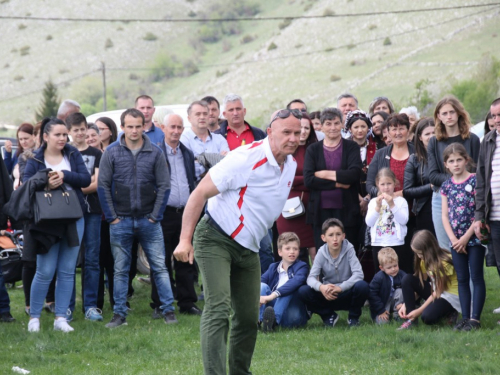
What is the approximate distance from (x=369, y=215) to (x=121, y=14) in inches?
3839

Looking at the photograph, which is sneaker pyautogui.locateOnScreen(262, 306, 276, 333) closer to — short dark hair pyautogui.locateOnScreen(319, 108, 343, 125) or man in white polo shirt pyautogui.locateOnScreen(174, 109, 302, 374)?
man in white polo shirt pyautogui.locateOnScreen(174, 109, 302, 374)

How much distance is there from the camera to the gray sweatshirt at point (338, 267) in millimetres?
8767

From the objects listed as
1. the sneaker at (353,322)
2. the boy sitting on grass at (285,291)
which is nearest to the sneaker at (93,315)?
the boy sitting on grass at (285,291)

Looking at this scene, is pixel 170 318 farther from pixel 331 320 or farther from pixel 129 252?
pixel 331 320

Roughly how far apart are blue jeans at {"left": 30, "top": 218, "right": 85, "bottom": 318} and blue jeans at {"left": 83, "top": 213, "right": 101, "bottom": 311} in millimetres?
433

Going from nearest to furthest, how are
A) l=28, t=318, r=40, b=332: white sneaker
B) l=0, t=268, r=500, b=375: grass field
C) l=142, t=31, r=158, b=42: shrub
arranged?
l=0, t=268, r=500, b=375: grass field < l=28, t=318, r=40, b=332: white sneaker < l=142, t=31, r=158, b=42: shrub

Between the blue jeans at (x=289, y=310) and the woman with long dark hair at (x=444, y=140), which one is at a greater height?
the woman with long dark hair at (x=444, y=140)

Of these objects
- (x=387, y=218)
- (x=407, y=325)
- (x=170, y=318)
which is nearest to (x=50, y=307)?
(x=170, y=318)

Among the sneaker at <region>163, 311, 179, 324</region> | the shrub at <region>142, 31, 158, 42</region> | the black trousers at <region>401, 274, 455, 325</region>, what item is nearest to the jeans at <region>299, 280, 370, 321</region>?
the black trousers at <region>401, 274, 455, 325</region>

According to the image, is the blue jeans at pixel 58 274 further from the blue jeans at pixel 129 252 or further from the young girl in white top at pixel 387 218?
the young girl in white top at pixel 387 218

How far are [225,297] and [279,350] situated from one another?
2.08 m

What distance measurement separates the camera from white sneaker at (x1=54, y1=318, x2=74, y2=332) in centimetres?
855

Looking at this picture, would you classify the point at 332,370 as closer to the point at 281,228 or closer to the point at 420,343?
the point at 420,343

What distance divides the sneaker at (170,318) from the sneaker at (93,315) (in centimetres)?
83
